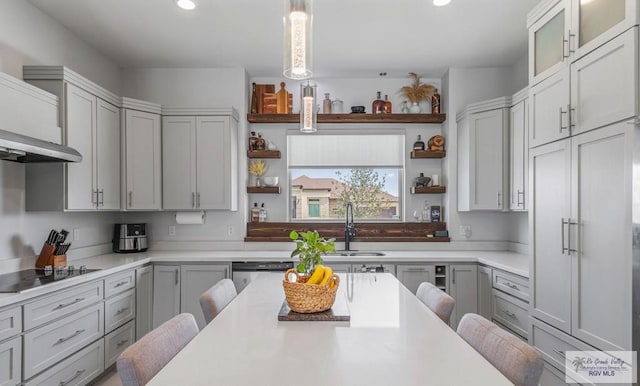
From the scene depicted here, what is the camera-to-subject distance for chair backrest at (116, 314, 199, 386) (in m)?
1.09

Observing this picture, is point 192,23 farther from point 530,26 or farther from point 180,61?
point 530,26

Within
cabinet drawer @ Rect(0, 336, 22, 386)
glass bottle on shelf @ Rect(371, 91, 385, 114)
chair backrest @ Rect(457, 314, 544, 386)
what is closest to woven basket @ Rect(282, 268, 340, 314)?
chair backrest @ Rect(457, 314, 544, 386)

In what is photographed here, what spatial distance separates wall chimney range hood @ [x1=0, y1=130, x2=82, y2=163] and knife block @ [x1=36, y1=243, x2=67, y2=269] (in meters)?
0.63

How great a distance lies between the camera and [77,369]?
250cm

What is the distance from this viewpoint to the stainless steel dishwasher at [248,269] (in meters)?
3.48

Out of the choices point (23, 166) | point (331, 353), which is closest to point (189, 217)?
point (23, 166)

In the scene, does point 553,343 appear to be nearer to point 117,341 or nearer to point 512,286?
point 512,286

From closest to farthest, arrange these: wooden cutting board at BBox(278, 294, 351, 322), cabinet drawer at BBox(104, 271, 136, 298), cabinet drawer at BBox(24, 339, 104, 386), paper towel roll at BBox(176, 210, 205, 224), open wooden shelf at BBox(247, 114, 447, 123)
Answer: wooden cutting board at BBox(278, 294, 351, 322) → cabinet drawer at BBox(24, 339, 104, 386) → cabinet drawer at BBox(104, 271, 136, 298) → paper towel roll at BBox(176, 210, 205, 224) → open wooden shelf at BBox(247, 114, 447, 123)

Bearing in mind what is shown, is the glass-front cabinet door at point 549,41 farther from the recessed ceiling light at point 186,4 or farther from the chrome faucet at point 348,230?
the recessed ceiling light at point 186,4

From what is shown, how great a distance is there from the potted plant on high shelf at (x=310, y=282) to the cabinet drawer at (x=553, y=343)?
1.42 meters

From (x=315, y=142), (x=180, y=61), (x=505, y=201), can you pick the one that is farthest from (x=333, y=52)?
(x=505, y=201)

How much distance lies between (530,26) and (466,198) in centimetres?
171

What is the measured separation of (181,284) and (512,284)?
2.86m

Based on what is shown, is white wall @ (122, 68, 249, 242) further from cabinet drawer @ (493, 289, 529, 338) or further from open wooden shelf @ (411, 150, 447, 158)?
cabinet drawer @ (493, 289, 529, 338)
